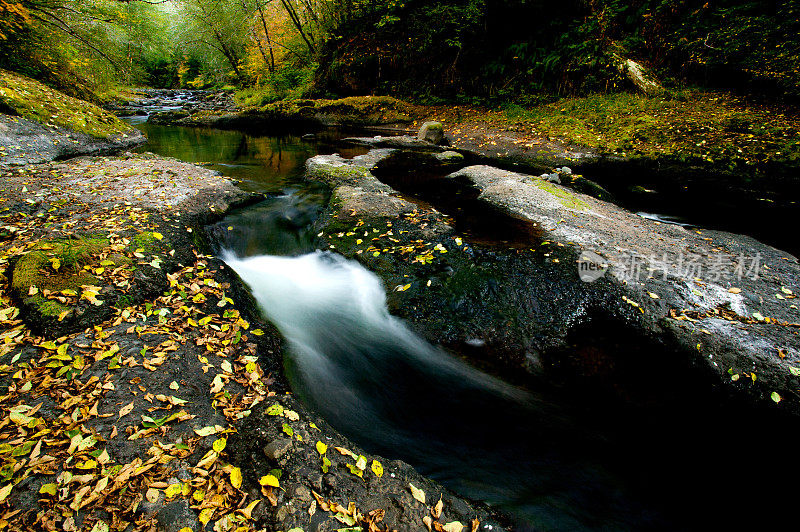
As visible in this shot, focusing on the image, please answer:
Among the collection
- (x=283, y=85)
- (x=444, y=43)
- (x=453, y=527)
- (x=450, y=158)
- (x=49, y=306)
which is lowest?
(x=453, y=527)

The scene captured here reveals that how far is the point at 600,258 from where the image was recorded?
181 inches

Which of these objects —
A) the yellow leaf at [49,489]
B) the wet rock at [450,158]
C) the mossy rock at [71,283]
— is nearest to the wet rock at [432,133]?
the wet rock at [450,158]

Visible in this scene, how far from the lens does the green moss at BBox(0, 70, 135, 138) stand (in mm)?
9711

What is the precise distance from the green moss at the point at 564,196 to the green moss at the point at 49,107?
1362 cm

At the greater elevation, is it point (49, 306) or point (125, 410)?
point (49, 306)

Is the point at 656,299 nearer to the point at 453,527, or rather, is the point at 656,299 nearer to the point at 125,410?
the point at 453,527

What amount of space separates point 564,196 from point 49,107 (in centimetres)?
1490

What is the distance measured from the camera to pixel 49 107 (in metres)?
10.6

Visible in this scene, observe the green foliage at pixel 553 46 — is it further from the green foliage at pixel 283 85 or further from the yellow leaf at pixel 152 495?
the yellow leaf at pixel 152 495

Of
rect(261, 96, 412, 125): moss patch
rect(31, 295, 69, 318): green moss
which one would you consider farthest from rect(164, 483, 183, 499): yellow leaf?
rect(261, 96, 412, 125): moss patch

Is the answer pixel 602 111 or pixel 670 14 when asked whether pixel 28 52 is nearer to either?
pixel 602 111

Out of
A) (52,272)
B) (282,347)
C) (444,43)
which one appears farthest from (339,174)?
(444,43)

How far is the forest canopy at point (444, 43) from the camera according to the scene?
446 inches

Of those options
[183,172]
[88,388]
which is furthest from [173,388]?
[183,172]
